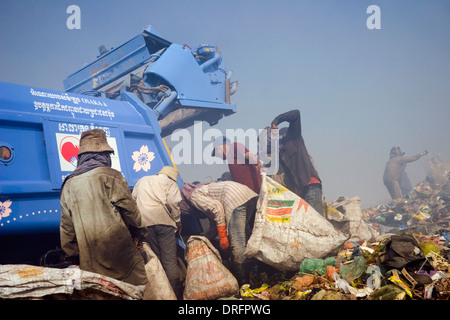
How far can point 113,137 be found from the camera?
10.3 ft

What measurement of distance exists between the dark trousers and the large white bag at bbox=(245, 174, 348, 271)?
75 cm

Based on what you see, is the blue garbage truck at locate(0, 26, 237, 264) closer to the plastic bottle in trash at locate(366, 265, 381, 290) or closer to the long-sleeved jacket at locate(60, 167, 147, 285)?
the long-sleeved jacket at locate(60, 167, 147, 285)

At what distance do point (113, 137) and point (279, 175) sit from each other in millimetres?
2292

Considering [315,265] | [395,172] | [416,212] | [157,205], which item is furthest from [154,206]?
[395,172]

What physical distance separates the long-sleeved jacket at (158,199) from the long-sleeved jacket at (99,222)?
663mm

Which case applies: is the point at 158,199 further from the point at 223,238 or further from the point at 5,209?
the point at 5,209

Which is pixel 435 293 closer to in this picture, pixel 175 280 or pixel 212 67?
pixel 175 280

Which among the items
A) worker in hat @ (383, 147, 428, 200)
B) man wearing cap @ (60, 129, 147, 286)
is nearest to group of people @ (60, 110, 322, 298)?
man wearing cap @ (60, 129, 147, 286)

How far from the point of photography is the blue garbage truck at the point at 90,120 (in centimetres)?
241

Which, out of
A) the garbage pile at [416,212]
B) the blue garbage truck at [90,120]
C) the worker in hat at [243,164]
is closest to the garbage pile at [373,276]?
the worker in hat at [243,164]

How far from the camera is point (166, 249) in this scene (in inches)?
118

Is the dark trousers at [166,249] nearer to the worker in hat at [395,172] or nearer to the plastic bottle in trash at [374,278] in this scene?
the plastic bottle in trash at [374,278]

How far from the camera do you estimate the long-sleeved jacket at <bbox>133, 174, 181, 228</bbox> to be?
116 inches

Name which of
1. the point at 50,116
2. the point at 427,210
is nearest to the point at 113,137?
the point at 50,116
